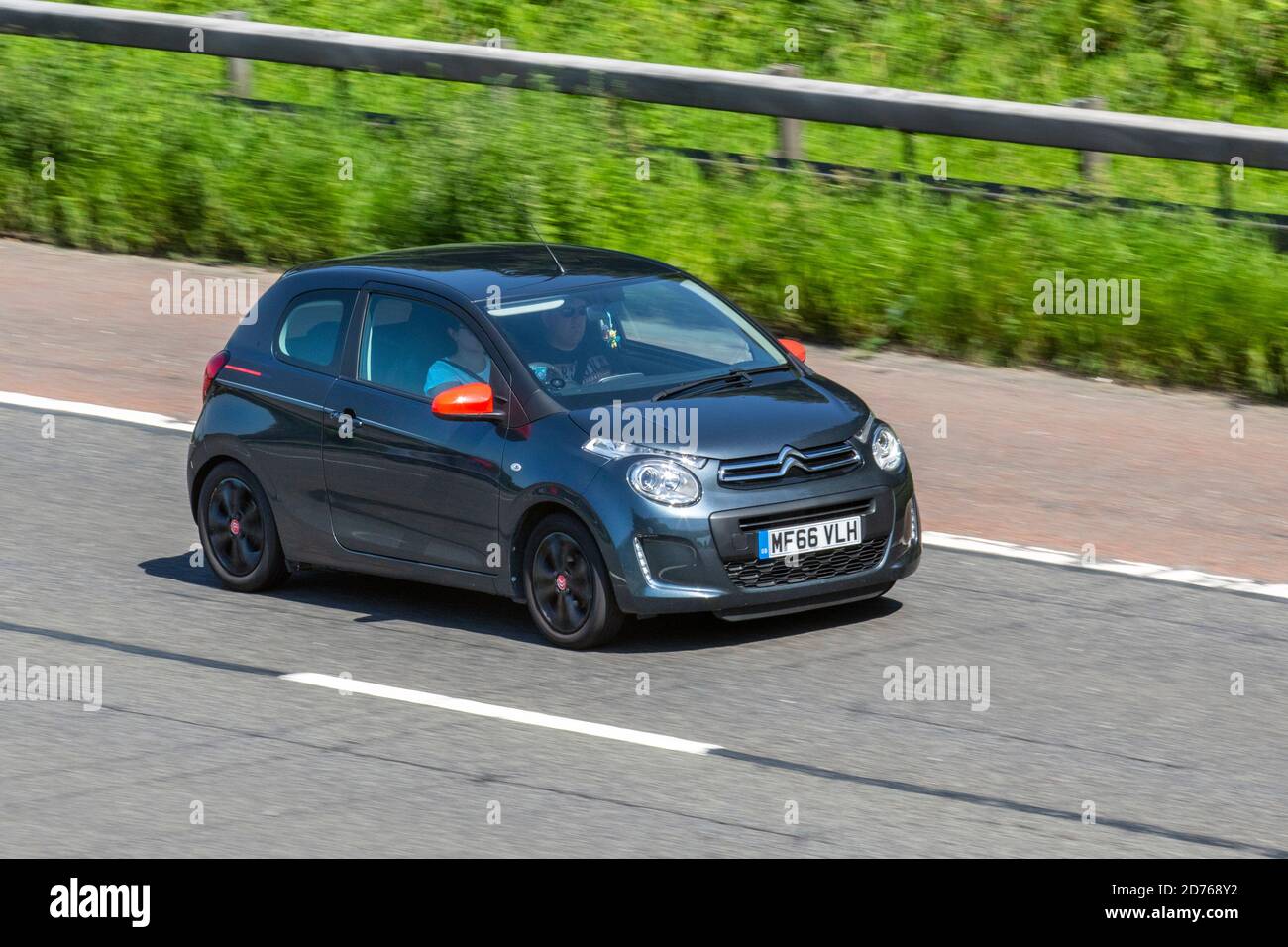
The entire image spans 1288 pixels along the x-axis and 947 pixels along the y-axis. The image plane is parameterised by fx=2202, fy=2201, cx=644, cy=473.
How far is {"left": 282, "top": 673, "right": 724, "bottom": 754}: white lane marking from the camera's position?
7902 millimetres

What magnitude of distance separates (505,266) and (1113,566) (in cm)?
323

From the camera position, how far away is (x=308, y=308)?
1028 cm

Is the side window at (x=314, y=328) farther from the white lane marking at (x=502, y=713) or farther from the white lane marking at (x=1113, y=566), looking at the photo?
the white lane marking at (x=1113, y=566)

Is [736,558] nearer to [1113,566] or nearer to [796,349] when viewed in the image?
[796,349]

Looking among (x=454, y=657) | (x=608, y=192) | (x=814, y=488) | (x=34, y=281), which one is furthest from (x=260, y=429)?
(x=34, y=281)

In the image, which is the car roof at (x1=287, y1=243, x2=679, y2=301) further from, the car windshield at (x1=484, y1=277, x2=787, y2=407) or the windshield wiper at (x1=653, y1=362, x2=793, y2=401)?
the windshield wiper at (x1=653, y1=362, x2=793, y2=401)

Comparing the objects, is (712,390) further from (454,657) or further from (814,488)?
(454,657)

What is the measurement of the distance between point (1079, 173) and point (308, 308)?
630 centimetres

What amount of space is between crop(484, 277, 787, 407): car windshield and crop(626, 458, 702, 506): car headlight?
0.48 metres

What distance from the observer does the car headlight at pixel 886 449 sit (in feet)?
30.6

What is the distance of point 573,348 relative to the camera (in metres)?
9.51

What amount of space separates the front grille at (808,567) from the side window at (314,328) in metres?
2.33

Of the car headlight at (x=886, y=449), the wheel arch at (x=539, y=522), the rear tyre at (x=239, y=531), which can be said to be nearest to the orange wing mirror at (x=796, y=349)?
the car headlight at (x=886, y=449)
